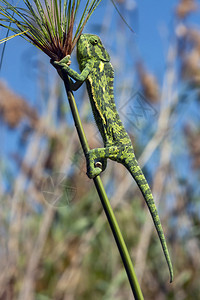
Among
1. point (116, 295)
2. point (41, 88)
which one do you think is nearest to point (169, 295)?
point (116, 295)

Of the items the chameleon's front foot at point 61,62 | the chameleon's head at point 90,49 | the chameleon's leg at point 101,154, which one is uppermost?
the chameleon's front foot at point 61,62

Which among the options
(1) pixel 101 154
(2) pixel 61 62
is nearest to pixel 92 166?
(1) pixel 101 154

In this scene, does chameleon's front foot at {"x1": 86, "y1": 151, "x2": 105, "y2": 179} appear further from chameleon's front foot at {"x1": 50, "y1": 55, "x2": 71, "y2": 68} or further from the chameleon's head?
the chameleon's head

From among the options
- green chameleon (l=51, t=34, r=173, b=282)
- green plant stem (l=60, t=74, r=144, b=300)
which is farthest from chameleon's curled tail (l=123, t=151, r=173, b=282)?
green plant stem (l=60, t=74, r=144, b=300)

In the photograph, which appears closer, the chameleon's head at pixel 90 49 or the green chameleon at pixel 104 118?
the green chameleon at pixel 104 118

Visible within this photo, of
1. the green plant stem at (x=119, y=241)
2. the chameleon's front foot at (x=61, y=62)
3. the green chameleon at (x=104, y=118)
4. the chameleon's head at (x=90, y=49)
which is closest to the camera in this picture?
the green plant stem at (x=119, y=241)

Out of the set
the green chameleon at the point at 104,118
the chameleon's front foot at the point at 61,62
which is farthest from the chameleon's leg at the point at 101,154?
the chameleon's front foot at the point at 61,62

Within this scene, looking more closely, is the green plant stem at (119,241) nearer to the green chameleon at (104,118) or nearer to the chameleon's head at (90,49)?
the green chameleon at (104,118)

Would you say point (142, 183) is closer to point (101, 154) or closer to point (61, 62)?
point (101, 154)
